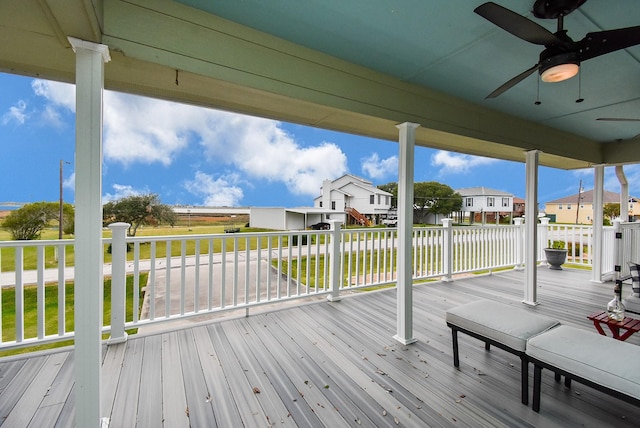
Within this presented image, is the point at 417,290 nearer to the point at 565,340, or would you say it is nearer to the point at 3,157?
the point at 565,340

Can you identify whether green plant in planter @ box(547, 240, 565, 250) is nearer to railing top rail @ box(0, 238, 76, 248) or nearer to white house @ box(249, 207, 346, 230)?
white house @ box(249, 207, 346, 230)

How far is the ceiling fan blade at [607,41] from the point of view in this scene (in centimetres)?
148

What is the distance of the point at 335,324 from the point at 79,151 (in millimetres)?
2766

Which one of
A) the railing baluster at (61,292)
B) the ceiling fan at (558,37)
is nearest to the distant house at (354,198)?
the ceiling fan at (558,37)

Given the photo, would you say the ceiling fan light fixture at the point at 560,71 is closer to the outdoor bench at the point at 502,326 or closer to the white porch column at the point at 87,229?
the outdoor bench at the point at 502,326

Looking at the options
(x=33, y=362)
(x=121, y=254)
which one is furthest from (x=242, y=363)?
(x=33, y=362)

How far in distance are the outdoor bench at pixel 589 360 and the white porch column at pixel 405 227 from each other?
1.08 meters

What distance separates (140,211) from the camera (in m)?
4.16

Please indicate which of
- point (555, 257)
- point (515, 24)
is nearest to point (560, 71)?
point (515, 24)

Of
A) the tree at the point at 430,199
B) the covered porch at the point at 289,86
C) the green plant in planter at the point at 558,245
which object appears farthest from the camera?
the tree at the point at 430,199

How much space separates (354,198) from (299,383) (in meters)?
7.18

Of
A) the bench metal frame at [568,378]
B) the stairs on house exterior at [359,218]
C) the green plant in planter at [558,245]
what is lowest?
the bench metal frame at [568,378]

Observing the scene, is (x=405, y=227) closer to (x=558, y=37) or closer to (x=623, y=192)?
(x=558, y=37)

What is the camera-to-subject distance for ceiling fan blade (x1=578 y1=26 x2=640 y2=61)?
1.48 meters
